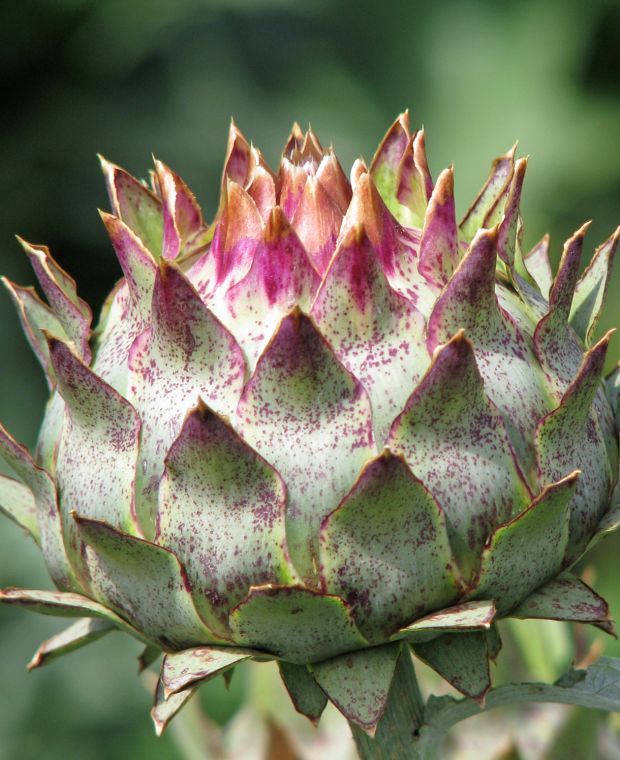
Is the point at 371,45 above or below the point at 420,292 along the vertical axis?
above

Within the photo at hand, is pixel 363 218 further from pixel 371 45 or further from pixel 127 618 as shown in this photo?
pixel 371 45

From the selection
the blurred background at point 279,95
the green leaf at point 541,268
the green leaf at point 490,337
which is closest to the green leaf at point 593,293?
the green leaf at point 541,268

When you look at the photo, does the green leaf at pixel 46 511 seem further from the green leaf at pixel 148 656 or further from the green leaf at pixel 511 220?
the green leaf at pixel 511 220

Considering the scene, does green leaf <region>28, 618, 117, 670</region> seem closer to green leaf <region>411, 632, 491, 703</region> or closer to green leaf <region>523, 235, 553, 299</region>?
green leaf <region>411, 632, 491, 703</region>

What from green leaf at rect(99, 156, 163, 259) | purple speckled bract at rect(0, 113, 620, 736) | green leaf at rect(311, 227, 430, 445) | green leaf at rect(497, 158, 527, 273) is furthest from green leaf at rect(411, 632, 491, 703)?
green leaf at rect(99, 156, 163, 259)

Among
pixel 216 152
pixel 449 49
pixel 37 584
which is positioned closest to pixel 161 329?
pixel 37 584

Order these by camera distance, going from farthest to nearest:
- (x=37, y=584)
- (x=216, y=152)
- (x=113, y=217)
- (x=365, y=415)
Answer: (x=216, y=152) < (x=37, y=584) < (x=113, y=217) < (x=365, y=415)

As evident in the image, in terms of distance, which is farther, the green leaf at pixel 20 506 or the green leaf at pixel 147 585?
the green leaf at pixel 20 506

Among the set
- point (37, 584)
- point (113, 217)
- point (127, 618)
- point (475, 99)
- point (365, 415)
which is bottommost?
point (37, 584)
